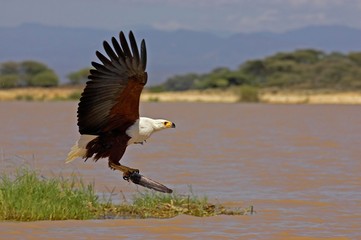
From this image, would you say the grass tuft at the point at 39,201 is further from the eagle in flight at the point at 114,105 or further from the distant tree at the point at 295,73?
the distant tree at the point at 295,73

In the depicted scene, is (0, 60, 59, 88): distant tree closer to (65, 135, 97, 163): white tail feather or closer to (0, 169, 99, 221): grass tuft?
(0, 169, 99, 221): grass tuft

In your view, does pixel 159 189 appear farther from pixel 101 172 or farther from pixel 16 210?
pixel 101 172

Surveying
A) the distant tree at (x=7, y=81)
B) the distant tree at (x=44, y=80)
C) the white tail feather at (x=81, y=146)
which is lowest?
the white tail feather at (x=81, y=146)

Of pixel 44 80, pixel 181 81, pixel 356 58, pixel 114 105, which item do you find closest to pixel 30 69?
pixel 44 80

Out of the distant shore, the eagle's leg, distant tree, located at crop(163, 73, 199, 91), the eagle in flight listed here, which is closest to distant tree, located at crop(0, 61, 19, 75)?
the distant shore

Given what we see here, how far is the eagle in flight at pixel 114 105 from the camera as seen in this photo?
828 cm

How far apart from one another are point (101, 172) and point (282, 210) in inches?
148

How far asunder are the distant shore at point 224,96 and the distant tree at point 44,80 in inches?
161

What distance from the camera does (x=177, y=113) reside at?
3169cm

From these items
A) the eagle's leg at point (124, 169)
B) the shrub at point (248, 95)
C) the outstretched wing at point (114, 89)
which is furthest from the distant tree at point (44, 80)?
the outstretched wing at point (114, 89)

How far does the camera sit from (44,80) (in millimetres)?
52188

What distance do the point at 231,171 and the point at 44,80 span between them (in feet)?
129

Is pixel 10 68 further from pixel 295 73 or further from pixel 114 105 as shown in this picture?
pixel 114 105

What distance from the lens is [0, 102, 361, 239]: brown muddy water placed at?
28.5ft
